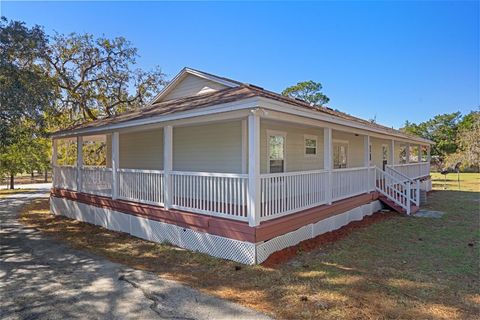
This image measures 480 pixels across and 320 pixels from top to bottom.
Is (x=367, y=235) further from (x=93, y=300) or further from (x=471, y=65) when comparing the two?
(x=471, y=65)

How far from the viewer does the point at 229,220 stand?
20.8 ft

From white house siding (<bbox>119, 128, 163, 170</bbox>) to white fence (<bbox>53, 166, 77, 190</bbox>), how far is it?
Result: 232 cm

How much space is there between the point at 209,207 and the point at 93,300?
11.4ft

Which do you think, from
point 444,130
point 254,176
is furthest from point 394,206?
point 444,130

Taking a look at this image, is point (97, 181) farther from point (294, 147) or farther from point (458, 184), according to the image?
point (458, 184)

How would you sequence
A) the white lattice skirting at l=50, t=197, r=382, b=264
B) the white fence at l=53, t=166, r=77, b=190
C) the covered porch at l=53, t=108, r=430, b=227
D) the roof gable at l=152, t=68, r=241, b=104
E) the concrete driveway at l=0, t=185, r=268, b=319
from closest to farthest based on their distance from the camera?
the concrete driveway at l=0, t=185, r=268, b=319 < the white lattice skirting at l=50, t=197, r=382, b=264 < the covered porch at l=53, t=108, r=430, b=227 < the roof gable at l=152, t=68, r=241, b=104 < the white fence at l=53, t=166, r=77, b=190

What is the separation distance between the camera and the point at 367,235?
26.9 feet

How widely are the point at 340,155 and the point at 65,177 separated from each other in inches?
483

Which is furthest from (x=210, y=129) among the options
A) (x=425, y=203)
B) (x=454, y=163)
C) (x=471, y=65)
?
(x=454, y=163)

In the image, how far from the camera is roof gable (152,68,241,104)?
10586 mm

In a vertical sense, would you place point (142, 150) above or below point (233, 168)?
above

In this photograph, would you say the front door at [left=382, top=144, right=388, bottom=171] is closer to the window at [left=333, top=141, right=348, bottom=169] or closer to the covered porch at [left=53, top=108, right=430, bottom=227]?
the covered porch at [left=53, top=108, right=430, bottom=227]

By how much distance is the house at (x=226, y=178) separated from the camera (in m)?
6.18

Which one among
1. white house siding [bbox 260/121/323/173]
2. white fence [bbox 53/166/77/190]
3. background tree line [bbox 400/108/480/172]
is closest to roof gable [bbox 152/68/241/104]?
white house siding [bbox 260/121/323/173]
